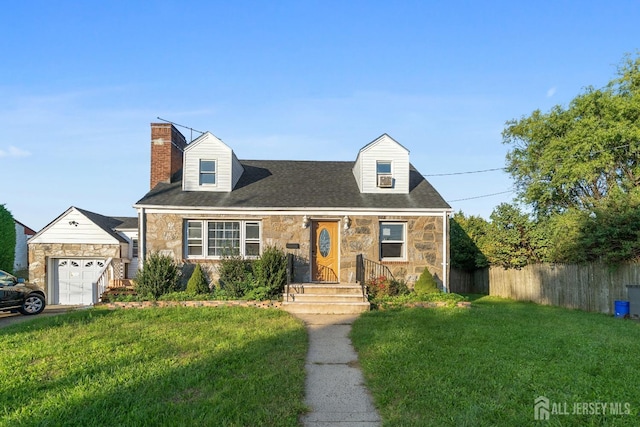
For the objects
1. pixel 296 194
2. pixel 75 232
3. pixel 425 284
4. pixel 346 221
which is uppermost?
pixel 296 194

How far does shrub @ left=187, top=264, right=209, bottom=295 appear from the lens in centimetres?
1285

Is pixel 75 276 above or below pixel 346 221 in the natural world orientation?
below

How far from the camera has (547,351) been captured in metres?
6.64

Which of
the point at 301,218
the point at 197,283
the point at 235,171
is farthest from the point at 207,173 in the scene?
the point at 197,283

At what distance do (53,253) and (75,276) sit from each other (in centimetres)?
125

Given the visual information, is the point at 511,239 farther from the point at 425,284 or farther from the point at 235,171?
the point at 235,171

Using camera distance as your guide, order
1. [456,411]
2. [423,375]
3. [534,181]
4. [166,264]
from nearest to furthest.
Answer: [456,411], [423,375], [166,264], [534,181]

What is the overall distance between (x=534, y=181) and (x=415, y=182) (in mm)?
11634

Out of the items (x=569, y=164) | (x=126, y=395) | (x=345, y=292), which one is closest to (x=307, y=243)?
(x=345, y=292)

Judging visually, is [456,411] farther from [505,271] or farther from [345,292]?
[505,271]

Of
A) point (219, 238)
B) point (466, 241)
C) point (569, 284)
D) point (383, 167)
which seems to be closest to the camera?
point (219, 238)

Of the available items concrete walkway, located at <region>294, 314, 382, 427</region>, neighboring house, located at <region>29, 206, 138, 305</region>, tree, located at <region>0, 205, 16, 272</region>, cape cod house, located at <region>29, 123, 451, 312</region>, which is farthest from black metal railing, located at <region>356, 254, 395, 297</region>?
tree, located at <region>0, 205, 16, 272</region>

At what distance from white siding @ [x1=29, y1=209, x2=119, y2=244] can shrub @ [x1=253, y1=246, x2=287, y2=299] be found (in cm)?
834

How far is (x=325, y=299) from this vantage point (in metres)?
11.8
